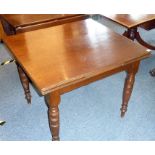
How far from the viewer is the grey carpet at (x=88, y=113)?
144 cm

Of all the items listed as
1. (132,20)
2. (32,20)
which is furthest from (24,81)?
(132,20)

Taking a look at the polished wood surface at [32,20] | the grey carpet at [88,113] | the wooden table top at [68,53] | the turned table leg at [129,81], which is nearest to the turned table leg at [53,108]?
the wooden table top at [68,53]

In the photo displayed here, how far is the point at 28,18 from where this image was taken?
1628mm

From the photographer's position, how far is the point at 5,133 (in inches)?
57.4

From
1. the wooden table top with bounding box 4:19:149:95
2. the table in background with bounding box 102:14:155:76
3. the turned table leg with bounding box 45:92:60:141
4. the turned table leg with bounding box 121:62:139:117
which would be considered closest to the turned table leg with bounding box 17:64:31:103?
the wooden table top with bounding box 4:19:149:95

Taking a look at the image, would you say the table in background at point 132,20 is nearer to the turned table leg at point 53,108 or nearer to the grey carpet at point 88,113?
the grey carpet at point 88,113

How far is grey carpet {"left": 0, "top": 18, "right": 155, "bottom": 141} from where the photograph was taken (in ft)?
4.74

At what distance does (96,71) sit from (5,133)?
838mm

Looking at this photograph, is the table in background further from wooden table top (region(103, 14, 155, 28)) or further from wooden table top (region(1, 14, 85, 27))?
wooden table top (region(1, 14, 85, 27))

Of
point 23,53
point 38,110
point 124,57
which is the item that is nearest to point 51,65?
point 23,53

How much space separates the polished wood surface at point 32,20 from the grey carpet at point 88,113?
0.56 meters

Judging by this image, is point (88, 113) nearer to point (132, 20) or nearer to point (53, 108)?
point (53, 108)
